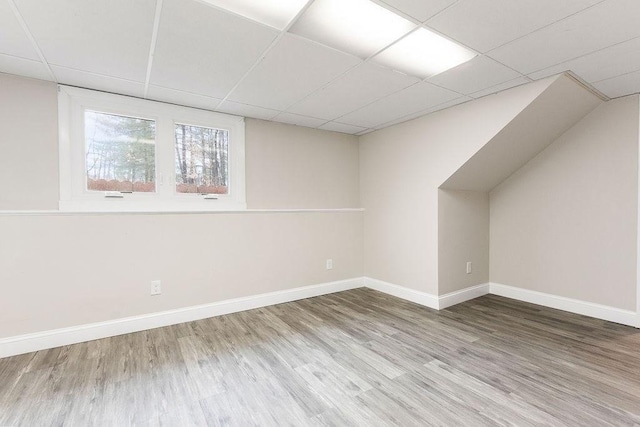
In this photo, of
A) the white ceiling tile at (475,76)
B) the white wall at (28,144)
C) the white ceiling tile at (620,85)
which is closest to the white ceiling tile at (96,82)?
the white wall at (28,144)

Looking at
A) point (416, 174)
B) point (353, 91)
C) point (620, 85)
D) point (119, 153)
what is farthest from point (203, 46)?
point (620, 85)

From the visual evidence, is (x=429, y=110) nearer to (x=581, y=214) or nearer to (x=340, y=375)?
(x=581, y=214)

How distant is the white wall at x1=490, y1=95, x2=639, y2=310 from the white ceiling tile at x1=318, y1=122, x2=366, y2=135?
2025mm

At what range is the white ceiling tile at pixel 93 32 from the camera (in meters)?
1.58

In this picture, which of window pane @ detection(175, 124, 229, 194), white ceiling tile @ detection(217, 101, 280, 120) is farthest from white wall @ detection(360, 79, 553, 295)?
window pane @ detection(175, 124, 229, 194)

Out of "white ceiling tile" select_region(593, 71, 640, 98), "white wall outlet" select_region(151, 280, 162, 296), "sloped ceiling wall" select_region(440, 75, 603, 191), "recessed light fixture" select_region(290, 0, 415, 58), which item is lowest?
"white wall outlet" select_region(151, 280, 162, 296)

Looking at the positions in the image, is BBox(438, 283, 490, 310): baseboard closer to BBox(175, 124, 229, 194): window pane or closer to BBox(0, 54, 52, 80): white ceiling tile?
BBox(175, 124, 229, 194): window pane

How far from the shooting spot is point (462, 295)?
11.8ft

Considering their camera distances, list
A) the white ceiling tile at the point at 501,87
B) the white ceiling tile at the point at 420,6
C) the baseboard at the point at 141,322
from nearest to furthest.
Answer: the white ceiling tile at the point at 420,6
the baseboard at the point at 141,322
the white ceiling tile at the point at 501,87

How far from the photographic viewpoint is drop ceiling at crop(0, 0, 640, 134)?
162 centimetres

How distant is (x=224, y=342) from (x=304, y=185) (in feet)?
6.85

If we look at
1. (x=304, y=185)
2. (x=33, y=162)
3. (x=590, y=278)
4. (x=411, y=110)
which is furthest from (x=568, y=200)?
(x=33, y=162)

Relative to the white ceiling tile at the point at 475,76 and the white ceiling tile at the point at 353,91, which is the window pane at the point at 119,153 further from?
the white ceiling tile at the point at 475,76

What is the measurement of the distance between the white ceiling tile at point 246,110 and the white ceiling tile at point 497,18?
1921mm
